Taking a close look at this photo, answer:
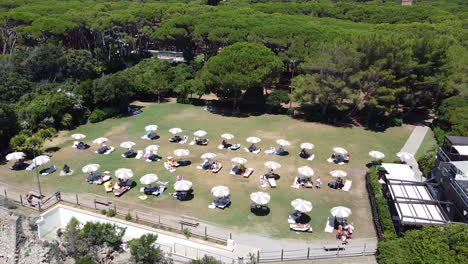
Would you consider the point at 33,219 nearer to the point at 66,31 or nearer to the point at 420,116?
the point at 66,31

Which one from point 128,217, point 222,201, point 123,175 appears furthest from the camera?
point 123,175

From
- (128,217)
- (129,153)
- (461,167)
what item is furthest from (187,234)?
(461,167)

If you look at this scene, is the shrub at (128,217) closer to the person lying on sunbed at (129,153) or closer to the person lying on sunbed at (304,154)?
the person lying on sunbed at (129,153)

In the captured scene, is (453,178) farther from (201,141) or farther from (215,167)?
(201,141)

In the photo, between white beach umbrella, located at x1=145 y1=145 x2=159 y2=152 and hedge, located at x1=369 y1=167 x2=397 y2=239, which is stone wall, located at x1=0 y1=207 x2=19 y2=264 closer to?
white beach umbrella, located at x1=145 y1=145 x2=159 y2=152

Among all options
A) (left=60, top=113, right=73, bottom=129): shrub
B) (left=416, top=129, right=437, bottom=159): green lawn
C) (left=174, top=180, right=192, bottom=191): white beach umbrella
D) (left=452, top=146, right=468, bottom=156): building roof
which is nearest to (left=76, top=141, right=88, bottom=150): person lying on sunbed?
(left=60, top=113, right=73, bottom=129): shrub

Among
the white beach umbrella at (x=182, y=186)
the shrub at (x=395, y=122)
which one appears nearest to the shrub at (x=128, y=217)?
the white beach umbrella at (x=182, y=186)

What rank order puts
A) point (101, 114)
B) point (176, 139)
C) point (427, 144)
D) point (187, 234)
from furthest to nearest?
point (101, 114)
point (427, 144)
point (176, 139)
point (187, 234)
